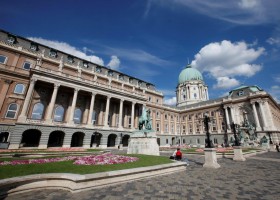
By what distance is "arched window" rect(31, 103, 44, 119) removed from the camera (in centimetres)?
2884

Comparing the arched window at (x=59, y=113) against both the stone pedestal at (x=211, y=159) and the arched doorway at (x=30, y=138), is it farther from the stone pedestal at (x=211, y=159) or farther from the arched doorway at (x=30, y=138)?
the stone pedestal at (x=211, y=159)

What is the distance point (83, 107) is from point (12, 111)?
13.0 metres

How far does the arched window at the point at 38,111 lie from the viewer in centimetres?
2884

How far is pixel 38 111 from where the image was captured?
2947cm

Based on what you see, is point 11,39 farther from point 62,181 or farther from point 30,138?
point 62,181

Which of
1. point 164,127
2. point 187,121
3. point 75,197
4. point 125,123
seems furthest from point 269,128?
point 75,197

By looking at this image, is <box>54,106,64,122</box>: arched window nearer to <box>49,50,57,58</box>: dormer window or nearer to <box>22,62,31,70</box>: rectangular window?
<box>22,62,31,70</box>: rectangular window

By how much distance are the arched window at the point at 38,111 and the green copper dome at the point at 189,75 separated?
218 feet

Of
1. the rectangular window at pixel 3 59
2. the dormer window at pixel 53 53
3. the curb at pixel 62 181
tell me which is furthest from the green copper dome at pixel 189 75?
the curb at pixel 62 181

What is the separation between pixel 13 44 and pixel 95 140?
26.4 meters

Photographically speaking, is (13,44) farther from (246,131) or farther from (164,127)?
(246,131)

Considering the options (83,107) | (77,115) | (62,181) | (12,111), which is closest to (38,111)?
(12,111)

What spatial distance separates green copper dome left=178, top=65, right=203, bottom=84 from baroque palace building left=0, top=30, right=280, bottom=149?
25.1 m

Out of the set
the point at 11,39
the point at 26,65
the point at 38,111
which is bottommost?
the point at 38,111
